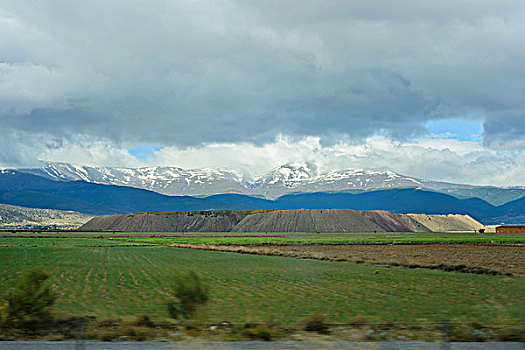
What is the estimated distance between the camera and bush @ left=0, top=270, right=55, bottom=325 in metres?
16.9

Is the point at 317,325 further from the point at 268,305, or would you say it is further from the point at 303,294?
the point at 303,294

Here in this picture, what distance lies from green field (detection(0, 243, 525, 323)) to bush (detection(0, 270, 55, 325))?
3.40 meters

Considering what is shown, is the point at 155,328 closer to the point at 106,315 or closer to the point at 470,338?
the point at 106,315

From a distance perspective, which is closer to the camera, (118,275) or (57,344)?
(57,344)

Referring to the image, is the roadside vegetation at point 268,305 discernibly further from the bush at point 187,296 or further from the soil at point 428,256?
the soil at point 428,256

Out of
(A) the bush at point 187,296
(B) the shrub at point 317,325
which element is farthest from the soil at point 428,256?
(A) the bush at point 187,296

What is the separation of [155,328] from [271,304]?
990 centimetres

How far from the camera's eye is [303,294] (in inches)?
1201

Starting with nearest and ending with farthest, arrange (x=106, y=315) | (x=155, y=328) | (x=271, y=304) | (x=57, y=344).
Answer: (x=57, y=344) < (x=155, y=328) < (x=106, y=315) < (x=271, y=304)

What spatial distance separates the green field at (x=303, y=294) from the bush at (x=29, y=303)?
3.40m

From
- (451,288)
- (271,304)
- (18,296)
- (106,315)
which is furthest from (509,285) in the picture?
(18,296)

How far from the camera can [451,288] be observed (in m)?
34.7

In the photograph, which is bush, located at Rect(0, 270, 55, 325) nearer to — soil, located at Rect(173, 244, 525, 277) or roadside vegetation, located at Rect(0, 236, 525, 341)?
roadside vegetation, located at Rect(0, 236, 525, 341)

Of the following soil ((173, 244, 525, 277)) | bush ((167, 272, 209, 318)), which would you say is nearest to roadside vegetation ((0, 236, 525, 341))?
bush ((167, 272, 209, 318))
